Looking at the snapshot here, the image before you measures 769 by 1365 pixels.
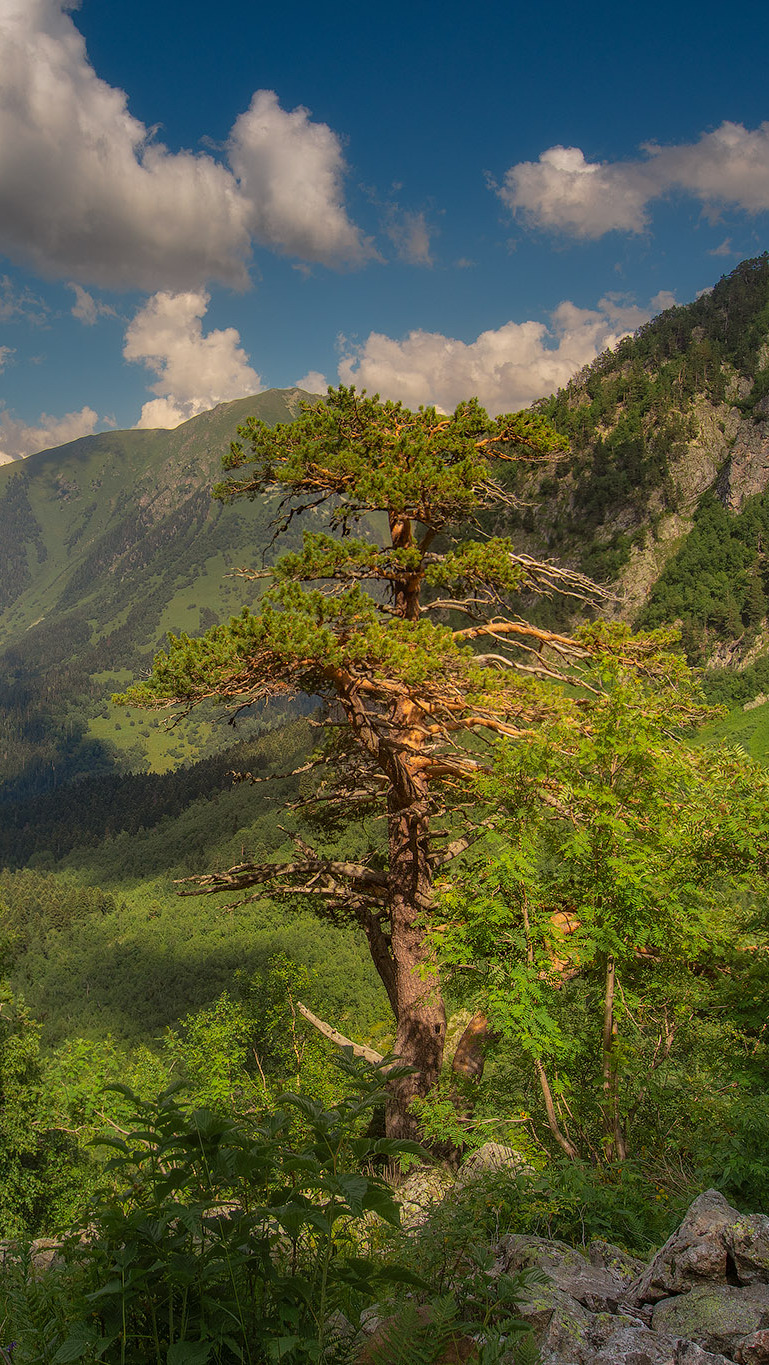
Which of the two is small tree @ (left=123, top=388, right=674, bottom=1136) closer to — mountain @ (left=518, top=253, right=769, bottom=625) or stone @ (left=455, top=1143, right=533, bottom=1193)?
stone @ (left=455, top=1143, right=533, bottom=1193)

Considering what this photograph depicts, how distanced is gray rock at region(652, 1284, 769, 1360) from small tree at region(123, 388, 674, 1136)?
227 inches

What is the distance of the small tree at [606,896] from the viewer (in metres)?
7.02

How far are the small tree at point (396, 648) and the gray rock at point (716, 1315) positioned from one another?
5773 millimetres

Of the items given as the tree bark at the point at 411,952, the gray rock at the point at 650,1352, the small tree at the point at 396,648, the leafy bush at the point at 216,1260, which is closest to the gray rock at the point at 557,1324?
the gray rock at the point at 650,1352

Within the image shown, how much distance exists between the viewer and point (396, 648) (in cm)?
993

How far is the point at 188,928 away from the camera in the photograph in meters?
125

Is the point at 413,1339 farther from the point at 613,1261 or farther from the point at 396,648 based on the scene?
the point at 396,648

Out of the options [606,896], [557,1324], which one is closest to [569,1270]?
[557,1324]

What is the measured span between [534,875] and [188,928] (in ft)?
428

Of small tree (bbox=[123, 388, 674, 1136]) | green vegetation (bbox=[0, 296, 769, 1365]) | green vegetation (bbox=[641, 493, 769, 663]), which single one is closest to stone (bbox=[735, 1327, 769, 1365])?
green vegetation (bbox=[0, 296, 769, 1365])

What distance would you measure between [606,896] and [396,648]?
4337 millimetres

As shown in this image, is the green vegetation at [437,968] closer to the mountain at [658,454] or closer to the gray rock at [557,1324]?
the gray rock at [557,1324]

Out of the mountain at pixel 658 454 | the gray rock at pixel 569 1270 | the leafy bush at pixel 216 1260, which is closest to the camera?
the leafy bush at pixel 216 1260

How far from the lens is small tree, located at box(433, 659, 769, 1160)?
23.0 ft
